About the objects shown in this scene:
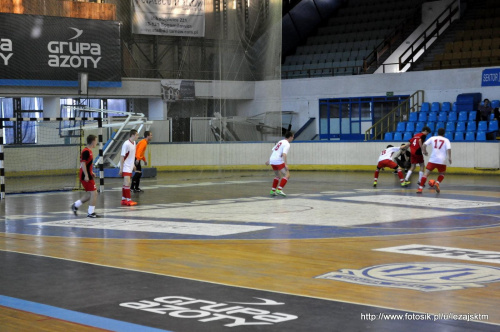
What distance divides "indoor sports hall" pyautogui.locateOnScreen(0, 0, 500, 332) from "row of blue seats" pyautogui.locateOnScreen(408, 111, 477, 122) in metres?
0.18

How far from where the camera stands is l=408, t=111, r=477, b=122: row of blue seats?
34.0m

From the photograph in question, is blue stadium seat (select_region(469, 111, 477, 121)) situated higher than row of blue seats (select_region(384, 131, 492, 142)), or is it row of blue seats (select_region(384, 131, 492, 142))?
blue stadium seat (select_region(469, 111, 477, 121))

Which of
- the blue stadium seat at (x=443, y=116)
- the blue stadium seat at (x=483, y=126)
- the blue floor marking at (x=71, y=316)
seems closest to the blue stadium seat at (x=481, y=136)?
the blue stadium seat at (x=483, y=126)

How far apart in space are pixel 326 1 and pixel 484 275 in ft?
131

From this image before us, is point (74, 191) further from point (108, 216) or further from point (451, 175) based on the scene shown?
point (451, 175)

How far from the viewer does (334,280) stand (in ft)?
29.7

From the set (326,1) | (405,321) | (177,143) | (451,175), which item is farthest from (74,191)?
(326,1)

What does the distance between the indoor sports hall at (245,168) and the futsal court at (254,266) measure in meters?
0.04

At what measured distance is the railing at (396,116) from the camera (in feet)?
121

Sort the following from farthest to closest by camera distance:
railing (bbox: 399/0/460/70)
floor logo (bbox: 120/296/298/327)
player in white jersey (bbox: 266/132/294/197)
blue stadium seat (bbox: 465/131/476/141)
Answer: railing (bbox: 399/0/460/70) < blue stadium seat (bbox: 465/131/476/141) < player in white jersey (bbox: 266/132/294/197) < floor logo (bbox: 120/296/298/327)

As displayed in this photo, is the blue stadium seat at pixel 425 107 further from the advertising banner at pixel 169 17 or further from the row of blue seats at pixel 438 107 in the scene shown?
the advertising banner at pixel 169 17

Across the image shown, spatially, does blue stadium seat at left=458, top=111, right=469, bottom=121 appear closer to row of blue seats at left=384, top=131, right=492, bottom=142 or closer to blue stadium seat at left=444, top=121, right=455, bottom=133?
blue stadium seat at left=444, top=121, right=455, bottom=133

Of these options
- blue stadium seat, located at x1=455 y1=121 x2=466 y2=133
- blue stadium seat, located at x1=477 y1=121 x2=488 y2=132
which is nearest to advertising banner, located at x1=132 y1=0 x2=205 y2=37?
blue stadium seat, located at x1=455 y1=121 x2=466 y2=133

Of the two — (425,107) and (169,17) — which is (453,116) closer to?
(425,107)
